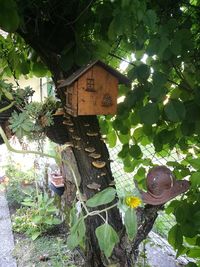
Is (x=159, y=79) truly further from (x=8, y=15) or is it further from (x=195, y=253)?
(x=195, y=253)

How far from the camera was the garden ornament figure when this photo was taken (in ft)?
2.86

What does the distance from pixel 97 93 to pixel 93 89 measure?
0.02m

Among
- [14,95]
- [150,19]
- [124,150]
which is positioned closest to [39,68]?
[14,95]

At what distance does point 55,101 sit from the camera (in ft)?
3.51

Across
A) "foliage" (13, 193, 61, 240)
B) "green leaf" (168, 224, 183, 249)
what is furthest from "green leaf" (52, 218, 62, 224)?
"green leaf" (168, 224, 183, 249)

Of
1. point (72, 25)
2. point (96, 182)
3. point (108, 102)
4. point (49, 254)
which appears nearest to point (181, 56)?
point (108, 102)

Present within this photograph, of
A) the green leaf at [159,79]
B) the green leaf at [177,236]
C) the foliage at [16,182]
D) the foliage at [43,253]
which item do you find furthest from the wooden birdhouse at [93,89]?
the foliage at [16,182]

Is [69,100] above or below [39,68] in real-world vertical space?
below

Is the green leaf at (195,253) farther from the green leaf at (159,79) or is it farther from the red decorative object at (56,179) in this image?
the red decorative object at (56,179)

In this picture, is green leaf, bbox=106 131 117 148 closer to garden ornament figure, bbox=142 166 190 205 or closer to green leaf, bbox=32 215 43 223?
garden ornament figure, bbox=142 166 190 205

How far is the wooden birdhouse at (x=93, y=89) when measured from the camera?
0.88 metres

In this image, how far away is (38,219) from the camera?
115 inches

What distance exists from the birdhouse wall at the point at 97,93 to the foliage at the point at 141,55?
1.9 inches

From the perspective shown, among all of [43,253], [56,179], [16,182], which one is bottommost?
[43,253]
